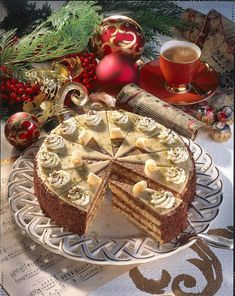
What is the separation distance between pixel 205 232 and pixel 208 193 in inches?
6.1

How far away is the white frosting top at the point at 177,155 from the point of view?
→ 1.65 meters

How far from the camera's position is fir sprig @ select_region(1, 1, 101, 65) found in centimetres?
192

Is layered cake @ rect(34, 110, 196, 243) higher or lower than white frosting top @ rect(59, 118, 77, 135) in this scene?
lower

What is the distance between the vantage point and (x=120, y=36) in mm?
2094

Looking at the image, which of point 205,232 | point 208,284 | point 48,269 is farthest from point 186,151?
point 48,269

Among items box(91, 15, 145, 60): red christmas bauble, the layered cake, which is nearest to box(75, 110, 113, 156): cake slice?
the layered cake

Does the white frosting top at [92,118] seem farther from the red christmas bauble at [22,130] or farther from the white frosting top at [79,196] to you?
the white frosting top at [79,196]

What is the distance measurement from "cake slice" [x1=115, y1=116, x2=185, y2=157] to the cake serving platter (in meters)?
0.12

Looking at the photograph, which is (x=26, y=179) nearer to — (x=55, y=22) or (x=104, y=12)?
(x=55, y=22)

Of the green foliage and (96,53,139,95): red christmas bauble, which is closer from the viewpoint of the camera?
(96,53,139,95): red christmas bauble

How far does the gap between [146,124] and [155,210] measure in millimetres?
325

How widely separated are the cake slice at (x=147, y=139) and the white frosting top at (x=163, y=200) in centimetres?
20

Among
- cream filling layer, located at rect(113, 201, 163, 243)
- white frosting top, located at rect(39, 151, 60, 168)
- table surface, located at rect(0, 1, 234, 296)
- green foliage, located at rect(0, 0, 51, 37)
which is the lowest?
table surface, located at rect(0, 1, 234, 296)

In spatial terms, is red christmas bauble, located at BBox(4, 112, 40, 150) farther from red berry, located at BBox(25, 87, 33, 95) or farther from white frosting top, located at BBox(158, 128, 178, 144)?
white frosting top, located at BBox(158, 128, 178, 144)
